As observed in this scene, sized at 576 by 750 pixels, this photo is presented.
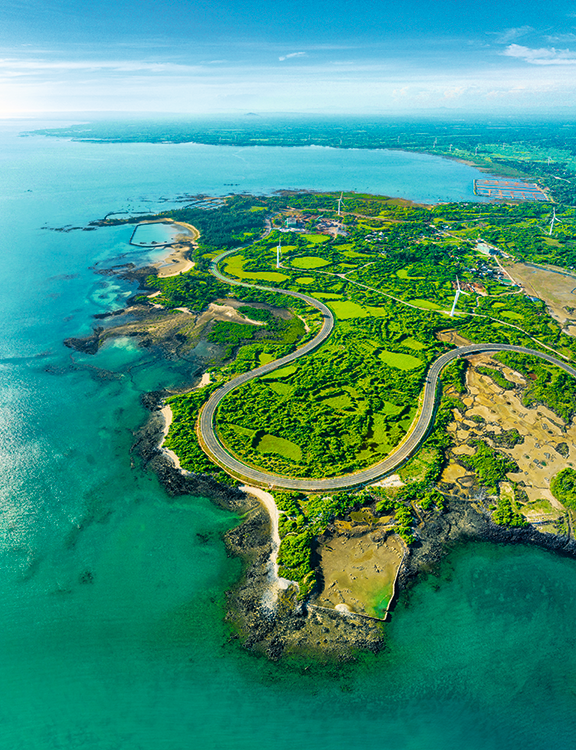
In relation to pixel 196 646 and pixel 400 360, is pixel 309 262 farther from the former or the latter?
pixel 196 646

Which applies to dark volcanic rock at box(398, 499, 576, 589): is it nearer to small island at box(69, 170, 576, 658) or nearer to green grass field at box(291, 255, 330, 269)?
small island at box(69, 170, 576, 658)

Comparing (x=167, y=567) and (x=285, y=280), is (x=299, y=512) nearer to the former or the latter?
(x=167, y=567)

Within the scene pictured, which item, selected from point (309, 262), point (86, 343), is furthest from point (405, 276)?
point (86, 343)

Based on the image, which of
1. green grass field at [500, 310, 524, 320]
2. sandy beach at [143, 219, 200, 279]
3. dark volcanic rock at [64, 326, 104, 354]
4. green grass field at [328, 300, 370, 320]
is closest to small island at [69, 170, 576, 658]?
green grass field at [328, 300, 370, 320]

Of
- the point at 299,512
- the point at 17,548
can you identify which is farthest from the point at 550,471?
the point at 17,548

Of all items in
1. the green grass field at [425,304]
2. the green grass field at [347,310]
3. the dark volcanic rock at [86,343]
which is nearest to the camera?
the dark volcanic rock at [86,343]

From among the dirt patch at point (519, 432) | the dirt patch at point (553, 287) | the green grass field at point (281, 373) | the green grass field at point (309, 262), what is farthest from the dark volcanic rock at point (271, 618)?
the green grass field at point (309, 262)

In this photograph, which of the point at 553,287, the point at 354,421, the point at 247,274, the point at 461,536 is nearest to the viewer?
the point at 461,536

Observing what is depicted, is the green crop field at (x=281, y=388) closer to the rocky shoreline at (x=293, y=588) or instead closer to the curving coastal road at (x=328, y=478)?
the curving coastal road at (x=328, y=478)
